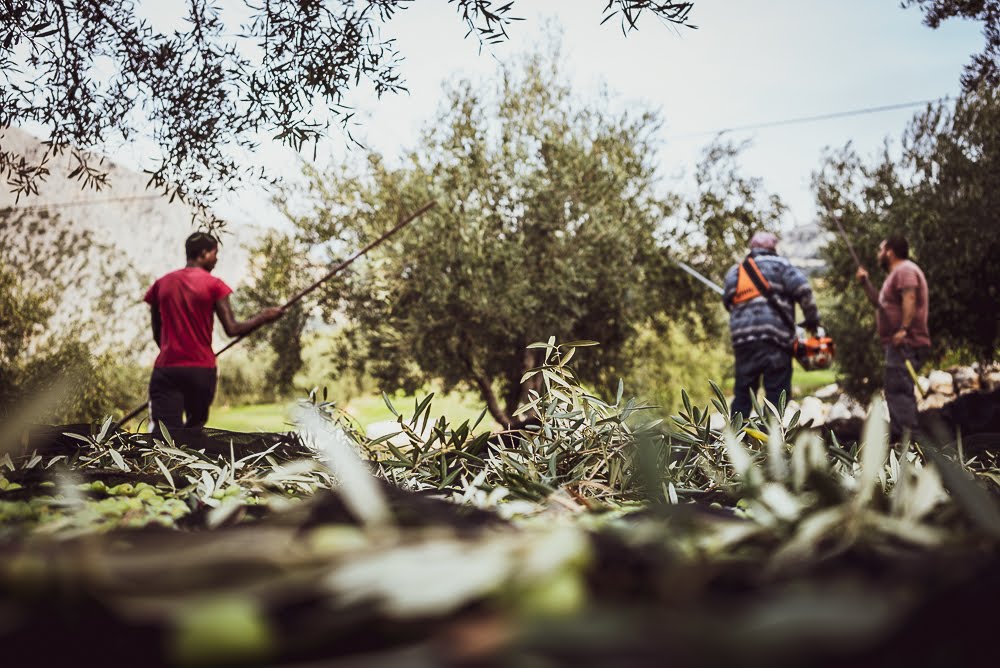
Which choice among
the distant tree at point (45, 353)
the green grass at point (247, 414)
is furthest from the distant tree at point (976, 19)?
the green grass at point (247, 414)

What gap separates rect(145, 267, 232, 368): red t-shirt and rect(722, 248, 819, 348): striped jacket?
502cm

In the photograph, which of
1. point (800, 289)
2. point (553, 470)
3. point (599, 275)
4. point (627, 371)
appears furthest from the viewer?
point (627, 371)

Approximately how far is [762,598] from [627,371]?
12.5m

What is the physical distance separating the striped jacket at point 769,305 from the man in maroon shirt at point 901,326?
74cm

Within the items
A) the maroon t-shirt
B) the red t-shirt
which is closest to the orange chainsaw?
the maroon t-shirt

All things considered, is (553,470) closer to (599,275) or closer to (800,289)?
(800,289)

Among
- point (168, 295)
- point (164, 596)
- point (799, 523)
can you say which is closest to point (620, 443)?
point (799, 523)

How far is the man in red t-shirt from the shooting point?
17.6ft

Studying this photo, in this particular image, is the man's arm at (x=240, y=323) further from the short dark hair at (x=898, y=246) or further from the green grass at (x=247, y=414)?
the green grass at (x=247, y=414)

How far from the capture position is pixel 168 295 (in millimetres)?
5391

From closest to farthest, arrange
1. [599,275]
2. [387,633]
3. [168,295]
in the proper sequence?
[387,633]
[168,295]
[599,275]

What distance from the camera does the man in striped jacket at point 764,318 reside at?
23.9ft

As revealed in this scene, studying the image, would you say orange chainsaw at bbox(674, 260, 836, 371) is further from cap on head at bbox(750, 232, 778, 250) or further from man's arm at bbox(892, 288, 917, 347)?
man's arm at bbox(892, 288, 917, 347)

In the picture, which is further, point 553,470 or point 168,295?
point 168,295
